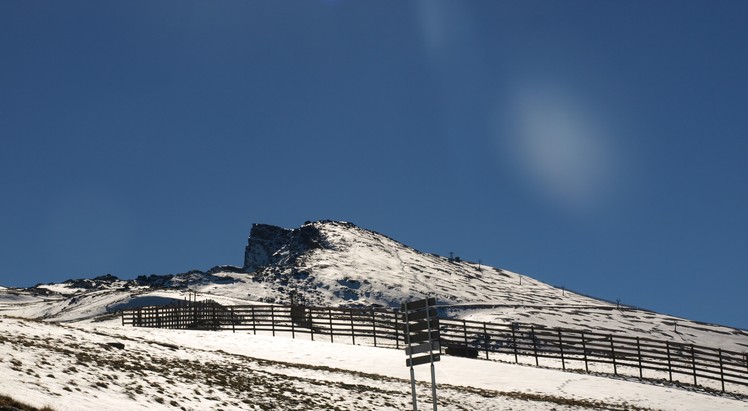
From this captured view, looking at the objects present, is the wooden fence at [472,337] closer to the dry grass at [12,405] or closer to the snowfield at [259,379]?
the snowfield at [259,379]

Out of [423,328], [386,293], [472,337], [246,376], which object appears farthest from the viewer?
[386,293]

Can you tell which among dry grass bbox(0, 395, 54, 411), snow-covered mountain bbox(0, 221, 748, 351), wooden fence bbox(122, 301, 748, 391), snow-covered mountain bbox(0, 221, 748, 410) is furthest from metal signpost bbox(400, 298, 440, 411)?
snow-covered mountain bbox(0, 221, 748, 351)

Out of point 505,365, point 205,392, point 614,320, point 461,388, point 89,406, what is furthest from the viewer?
point 614,320

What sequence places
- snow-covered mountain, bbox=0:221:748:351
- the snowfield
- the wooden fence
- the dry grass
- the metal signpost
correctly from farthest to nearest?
snow-covered mountain, bbox=0:221:748:351
the wooden fence
the metal signpost
the snowfield
the dry grass

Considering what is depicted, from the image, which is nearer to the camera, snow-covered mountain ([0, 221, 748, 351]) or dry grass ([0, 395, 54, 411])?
dry grass ([0, 395, 54, 411])

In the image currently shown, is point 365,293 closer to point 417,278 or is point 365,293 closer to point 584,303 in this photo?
Result: point 417,278

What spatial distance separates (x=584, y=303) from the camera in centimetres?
14950

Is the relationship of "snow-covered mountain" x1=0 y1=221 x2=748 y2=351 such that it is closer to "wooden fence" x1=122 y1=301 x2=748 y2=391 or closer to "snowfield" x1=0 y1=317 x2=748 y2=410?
"wooden fence" x1=122 y1=301 x2=748 y2=391

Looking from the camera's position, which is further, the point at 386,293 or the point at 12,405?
the point at 386,293

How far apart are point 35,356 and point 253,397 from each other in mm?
6022

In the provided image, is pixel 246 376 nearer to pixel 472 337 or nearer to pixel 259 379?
pixel 259 379

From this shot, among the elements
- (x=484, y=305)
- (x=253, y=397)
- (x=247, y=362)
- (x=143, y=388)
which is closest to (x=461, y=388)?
(x=247, y=362)

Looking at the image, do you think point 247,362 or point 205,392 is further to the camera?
point 247,362

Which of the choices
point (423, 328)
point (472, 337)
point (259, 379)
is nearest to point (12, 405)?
point (423, 328)
